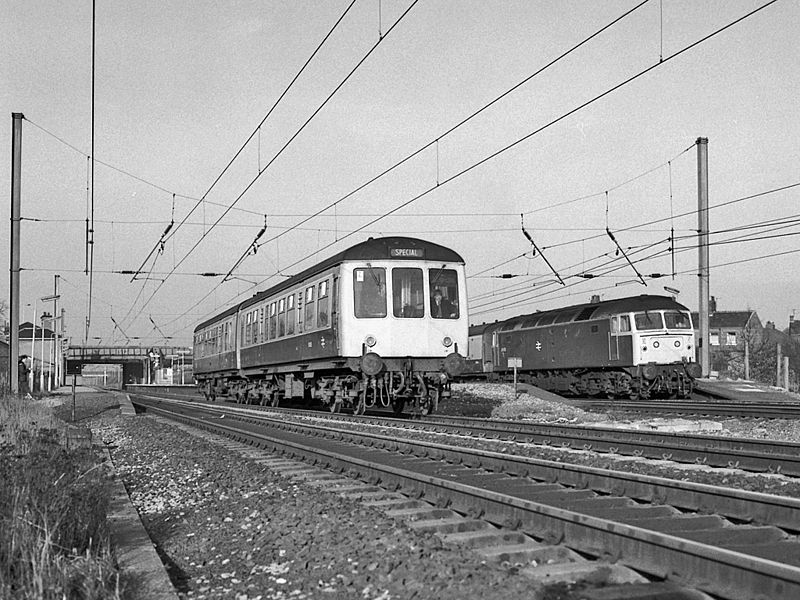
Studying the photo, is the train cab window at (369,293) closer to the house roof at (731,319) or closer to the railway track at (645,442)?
the railway track at (645,442)

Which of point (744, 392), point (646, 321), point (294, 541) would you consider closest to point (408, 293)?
point (646, 321)

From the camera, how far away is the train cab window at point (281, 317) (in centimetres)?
2320

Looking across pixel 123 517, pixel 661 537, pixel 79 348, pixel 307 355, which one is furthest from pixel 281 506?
pixel 79 348

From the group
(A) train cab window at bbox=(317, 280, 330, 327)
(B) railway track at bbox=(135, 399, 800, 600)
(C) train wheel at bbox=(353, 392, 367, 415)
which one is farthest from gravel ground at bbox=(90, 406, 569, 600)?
(C) train wheel at bbox=(353, 392, 367, 415)

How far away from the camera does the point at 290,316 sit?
22547mm

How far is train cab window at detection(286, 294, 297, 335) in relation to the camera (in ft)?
72.9

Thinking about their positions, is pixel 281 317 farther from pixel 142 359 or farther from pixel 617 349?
pixel 142 359

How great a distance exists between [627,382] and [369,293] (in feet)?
43.9

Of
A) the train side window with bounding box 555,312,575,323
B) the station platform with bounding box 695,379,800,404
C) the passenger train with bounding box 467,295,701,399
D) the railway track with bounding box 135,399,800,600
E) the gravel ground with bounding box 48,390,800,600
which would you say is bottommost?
the station platform with bounding box 695,379,800,404

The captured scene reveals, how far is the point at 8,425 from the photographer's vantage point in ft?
50.7

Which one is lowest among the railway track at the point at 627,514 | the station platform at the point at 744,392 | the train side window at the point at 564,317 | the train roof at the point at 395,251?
the station platform at the point at 744,392

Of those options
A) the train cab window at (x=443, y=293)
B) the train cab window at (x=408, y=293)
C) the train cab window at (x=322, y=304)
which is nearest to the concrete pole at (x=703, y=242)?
the train cab window at (x=443, y=293)

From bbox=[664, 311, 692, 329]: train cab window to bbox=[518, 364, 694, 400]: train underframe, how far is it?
1.34 m

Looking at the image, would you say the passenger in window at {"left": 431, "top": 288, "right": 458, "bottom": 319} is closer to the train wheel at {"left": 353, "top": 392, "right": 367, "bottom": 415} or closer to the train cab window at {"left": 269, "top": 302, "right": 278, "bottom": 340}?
the train wheel at {"left": 353, "top": 392, "right": 367, "bottom": 415}
